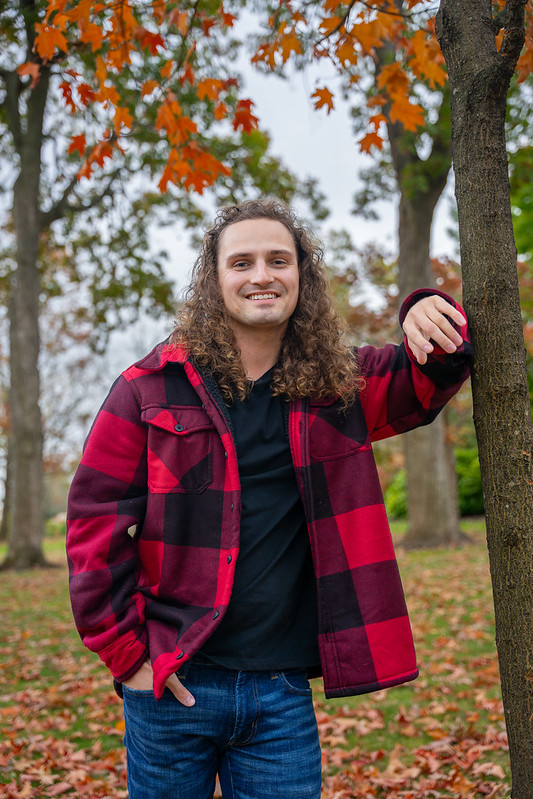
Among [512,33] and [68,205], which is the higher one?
[68,205]

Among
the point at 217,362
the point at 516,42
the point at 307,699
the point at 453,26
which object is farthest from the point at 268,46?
the point at 307,699

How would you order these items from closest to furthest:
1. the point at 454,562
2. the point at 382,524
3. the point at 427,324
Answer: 1. the point at 427,324
2. the point at 382,524
3. the point at 454,562

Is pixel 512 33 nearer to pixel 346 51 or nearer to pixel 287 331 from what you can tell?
pixel 287 331

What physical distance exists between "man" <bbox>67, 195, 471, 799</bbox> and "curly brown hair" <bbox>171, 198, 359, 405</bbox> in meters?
0.01

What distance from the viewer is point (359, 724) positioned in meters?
4.13

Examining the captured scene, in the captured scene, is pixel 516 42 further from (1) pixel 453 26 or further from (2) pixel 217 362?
(2) pixel 217 362

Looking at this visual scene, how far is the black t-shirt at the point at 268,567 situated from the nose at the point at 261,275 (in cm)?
40

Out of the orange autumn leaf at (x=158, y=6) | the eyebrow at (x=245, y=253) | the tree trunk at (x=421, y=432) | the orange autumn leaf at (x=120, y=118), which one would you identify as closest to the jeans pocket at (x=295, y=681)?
the eyebrow at (x=245, y=253)

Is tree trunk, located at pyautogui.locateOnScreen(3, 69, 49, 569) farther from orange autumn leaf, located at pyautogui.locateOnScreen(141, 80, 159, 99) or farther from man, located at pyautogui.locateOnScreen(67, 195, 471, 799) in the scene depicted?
man, located at pyautogui.locateOnScreen(67, 195, 471, 799)

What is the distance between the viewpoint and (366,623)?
6.59 feet

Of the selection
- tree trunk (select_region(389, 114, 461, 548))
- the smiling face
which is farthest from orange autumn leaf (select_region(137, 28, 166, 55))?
tree trunk (select_region(389, 114, 461, 548))

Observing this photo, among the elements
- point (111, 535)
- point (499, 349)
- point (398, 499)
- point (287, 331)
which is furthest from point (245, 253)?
point (398, 499)

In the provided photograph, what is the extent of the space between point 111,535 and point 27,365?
11.1 metres

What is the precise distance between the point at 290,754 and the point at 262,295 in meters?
1.40
